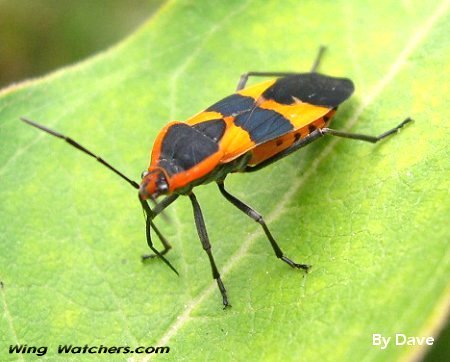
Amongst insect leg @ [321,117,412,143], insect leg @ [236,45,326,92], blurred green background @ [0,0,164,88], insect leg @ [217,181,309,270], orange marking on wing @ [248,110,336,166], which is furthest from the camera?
blurred green background @ [0,0,164,88]

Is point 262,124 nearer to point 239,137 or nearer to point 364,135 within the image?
point 239,137

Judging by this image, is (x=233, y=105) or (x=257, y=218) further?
(x=233, y=105)

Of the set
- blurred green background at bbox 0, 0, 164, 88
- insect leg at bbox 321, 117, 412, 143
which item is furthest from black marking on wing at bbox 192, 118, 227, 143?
blurred green background at bbox 0, 0, 164, 88

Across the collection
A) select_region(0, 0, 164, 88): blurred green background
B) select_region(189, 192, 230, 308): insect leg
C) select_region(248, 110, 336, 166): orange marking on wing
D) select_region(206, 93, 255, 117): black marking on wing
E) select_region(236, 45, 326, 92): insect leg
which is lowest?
select_region(189, 192, 230, 308): insect leg

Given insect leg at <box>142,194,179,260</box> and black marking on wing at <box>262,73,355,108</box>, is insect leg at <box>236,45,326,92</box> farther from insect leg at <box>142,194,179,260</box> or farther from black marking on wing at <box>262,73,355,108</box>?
insect leg at <box>142,194,179,260</box>

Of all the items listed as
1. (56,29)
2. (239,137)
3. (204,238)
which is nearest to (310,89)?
(239,137)

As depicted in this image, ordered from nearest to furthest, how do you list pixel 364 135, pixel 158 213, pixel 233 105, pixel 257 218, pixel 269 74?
pixel 257 218 < pixel 158 213 < pixel 364 135 < pixel 233 105 < pixel 269 74

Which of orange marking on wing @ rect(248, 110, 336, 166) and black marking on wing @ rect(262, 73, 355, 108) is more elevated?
black marking on wing @ rect(262, 73, 355, 108)
